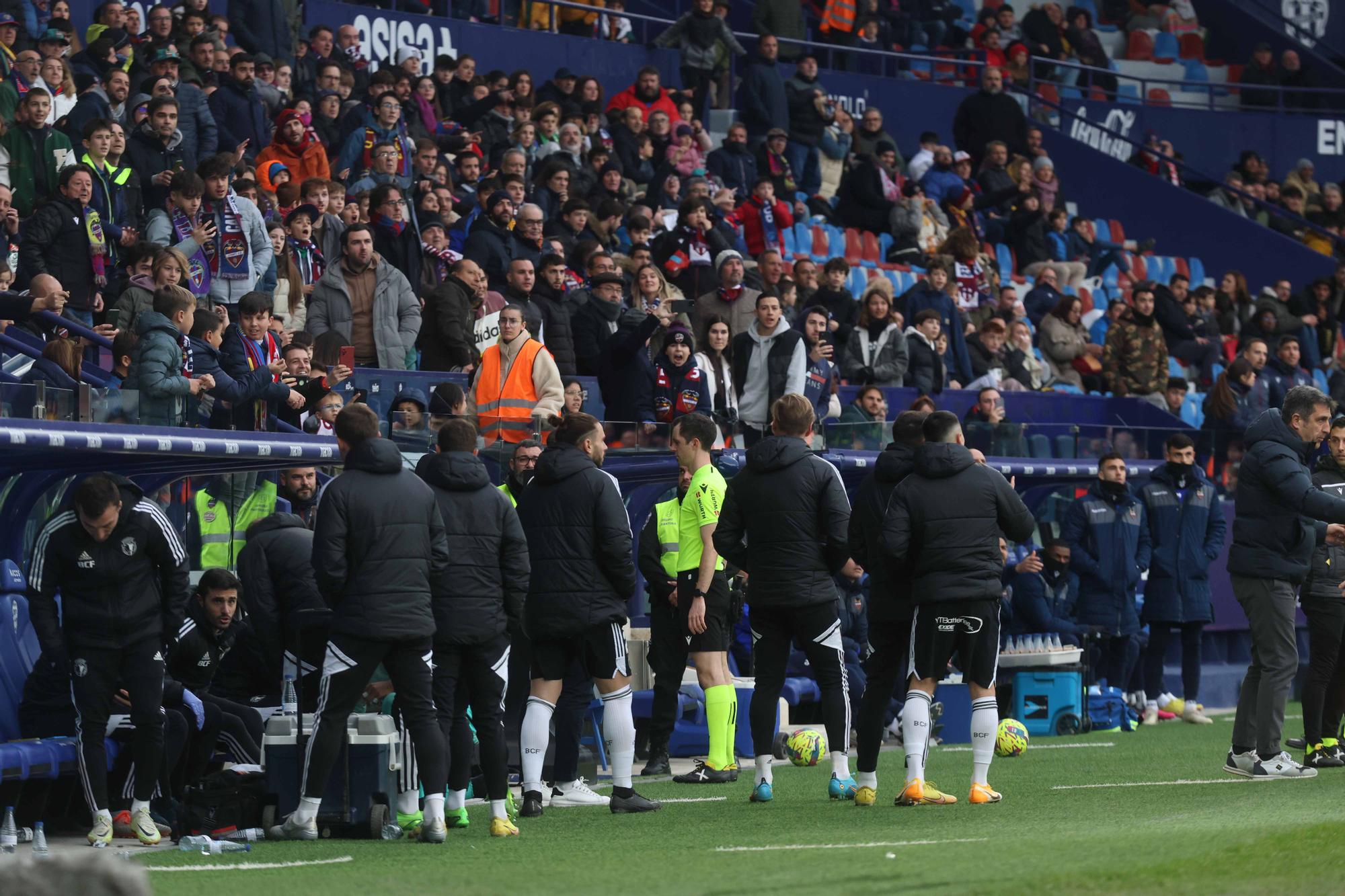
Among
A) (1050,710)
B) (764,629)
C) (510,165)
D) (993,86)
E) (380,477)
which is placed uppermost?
(993,86)

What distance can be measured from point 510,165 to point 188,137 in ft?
9.83

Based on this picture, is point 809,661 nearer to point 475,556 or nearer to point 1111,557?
point 475,556

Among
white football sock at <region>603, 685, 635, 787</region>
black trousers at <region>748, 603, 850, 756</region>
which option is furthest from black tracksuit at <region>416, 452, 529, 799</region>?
black trousers at <region>748, 603, 850, 756</region>

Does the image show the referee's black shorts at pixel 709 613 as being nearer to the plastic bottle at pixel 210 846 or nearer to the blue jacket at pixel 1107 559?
the plastic bottle at pixel 210 846

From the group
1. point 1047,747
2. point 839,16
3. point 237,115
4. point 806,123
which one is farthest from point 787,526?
point 839,16

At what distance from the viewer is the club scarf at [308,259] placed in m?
15.8

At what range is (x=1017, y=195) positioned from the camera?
25656mm

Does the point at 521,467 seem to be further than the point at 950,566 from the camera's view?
Yes

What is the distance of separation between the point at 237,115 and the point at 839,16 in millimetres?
12660

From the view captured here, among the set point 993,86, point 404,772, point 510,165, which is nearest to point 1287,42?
point 993,86

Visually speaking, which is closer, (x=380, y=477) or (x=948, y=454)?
(x=380, y=477)

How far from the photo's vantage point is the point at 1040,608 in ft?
53.2

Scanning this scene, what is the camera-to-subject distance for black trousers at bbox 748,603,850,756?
1031 cm

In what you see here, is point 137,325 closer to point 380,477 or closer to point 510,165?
point 380,477
